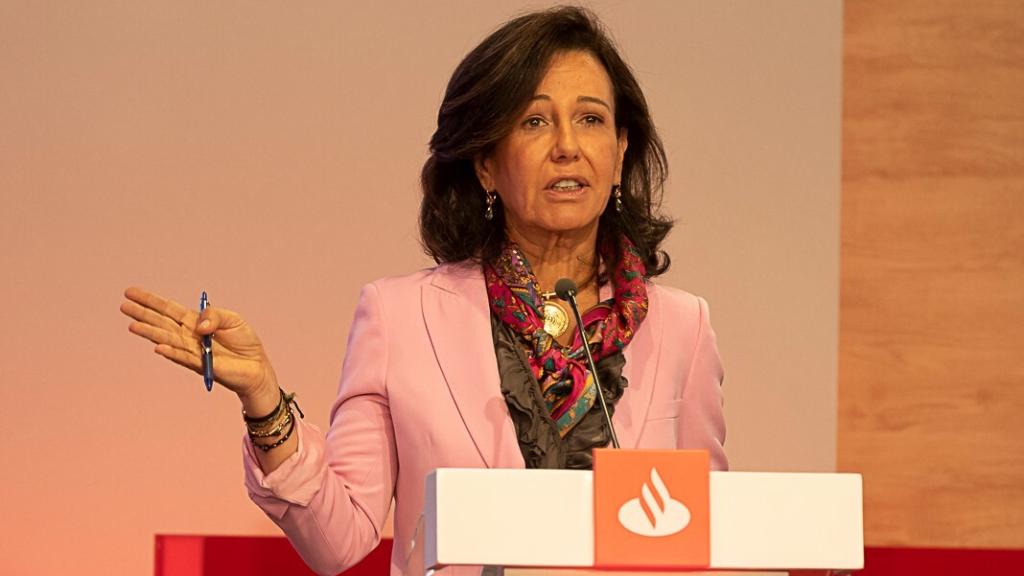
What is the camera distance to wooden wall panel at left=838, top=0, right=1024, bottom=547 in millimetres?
3242

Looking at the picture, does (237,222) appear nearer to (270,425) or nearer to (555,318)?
(555,318)

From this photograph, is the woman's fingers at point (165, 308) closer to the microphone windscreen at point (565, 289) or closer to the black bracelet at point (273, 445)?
the black bracelet at point (273, 445)

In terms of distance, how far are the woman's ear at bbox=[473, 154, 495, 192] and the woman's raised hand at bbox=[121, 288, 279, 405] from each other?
2.02 ft

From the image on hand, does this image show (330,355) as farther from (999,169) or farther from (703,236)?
(999,169)

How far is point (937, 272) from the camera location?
3248 millimetres

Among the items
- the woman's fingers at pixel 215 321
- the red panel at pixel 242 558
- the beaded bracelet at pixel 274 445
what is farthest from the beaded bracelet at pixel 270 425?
the red panel at pixel 242 558

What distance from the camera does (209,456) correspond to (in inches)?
116

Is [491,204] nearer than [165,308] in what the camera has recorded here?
No

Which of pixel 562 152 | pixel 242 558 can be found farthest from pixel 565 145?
pixel 242 558

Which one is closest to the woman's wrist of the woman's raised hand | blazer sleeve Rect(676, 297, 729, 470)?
the woman's raised hand

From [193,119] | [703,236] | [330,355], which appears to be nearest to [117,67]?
[193,119]

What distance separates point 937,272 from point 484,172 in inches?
55.6

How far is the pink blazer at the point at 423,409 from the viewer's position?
194 centimetres

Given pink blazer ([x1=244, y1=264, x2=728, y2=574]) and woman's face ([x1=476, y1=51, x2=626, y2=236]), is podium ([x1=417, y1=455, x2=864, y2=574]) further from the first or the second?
woman's face ([x1=476, y1=51, x2=626, y2=236])
